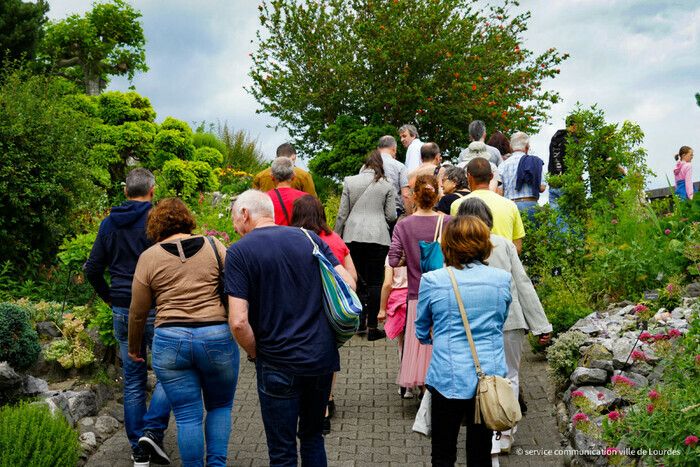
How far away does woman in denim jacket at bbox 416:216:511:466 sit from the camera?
4426 mm

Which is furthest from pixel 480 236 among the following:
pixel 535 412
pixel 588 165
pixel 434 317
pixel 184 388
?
pixel 588 165

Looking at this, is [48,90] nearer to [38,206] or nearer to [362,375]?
[38,206]

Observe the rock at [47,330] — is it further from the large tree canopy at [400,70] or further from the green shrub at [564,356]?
the large tree canopy at [400,70]

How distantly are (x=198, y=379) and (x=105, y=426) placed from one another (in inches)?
86.0

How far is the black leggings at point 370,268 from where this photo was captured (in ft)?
30.4

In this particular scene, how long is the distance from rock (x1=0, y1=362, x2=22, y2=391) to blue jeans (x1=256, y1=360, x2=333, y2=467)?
2.94 metres

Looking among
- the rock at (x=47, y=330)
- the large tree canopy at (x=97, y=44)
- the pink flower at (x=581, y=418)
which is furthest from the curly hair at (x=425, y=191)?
the large tree canopy at (x=97, y=44)

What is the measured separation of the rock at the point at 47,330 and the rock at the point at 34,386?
1.15 meters

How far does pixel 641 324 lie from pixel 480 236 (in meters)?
3.53

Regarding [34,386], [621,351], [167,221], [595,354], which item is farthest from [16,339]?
[621,351]

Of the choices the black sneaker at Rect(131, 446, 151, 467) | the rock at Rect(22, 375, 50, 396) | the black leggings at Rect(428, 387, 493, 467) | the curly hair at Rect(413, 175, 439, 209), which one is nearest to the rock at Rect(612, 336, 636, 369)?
the curly hair at Rect(413, 175, 439, 209)

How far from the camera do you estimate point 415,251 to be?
6.55 m

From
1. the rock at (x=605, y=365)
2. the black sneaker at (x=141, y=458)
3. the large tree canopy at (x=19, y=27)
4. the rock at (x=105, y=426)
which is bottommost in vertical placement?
the black sneaker at (x=141, y=458)

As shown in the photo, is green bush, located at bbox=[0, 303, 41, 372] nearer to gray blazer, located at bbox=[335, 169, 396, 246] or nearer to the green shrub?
gray blazer, located at bbox=[335, 169, 396, 246]
